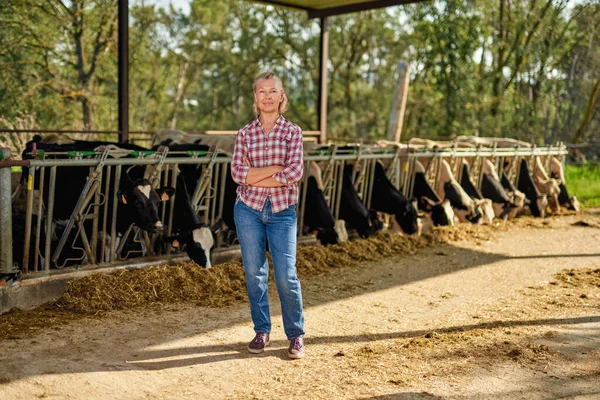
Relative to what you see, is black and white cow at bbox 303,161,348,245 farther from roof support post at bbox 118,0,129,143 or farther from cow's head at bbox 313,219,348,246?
roof support post at bbox 118,0,129,143

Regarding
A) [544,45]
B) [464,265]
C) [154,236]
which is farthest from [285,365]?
[544,45]

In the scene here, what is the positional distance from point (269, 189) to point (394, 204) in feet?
15.8

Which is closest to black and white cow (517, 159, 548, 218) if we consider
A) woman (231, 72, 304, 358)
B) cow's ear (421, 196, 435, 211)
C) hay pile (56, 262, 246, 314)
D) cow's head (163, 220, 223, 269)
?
cow's ear (421, 196, 435, 211)

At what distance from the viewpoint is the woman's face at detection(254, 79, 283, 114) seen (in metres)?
4.13

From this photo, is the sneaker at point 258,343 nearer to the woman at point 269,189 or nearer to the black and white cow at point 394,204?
the woman at point 269,189

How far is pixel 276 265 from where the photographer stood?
427 cm

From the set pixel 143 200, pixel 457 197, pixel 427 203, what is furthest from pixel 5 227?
pixel 457 197

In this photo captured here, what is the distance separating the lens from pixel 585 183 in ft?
49.2

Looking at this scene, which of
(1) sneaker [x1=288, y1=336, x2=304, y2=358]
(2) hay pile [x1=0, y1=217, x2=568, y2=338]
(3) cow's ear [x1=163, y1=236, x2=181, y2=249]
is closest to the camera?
(1) sneaker [x1=288, y1=336, x2=304, y2=358]

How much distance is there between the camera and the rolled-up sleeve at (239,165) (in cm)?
417

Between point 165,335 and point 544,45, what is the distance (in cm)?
2086

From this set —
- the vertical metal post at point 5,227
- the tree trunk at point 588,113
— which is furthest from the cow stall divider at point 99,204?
the tree trunk at point 588,113

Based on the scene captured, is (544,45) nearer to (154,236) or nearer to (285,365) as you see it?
(154,236)

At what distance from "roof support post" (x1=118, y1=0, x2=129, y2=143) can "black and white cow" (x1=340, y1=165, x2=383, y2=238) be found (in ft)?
9.90
